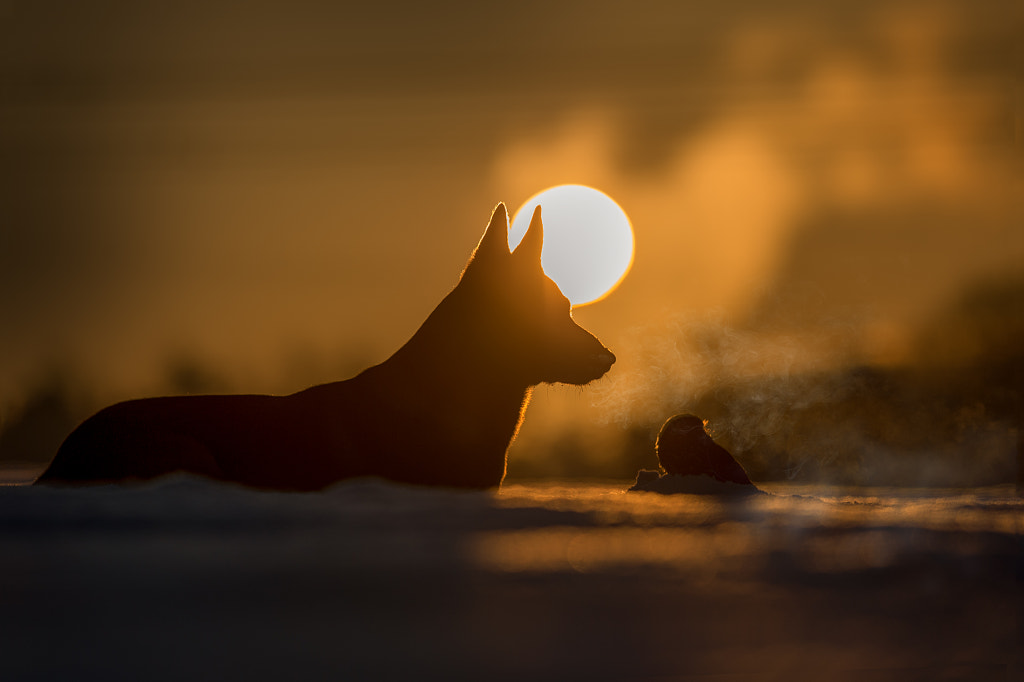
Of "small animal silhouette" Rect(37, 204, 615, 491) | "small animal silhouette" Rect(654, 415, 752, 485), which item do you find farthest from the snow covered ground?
"small animal silhouette" Rect(654, 415, 752, 485)

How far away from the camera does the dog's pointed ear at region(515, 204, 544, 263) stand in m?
9.64

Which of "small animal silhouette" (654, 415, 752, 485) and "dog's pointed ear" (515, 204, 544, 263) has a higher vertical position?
"dog's pointed ear" (515, 204, 544, 263)

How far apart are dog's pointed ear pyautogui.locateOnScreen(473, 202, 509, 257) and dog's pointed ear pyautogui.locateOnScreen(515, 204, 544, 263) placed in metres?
0.16

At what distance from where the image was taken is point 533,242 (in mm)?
9672

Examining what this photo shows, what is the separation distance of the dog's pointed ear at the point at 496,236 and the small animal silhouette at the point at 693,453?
139 inches

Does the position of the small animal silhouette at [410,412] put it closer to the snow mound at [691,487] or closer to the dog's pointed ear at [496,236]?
the dog's pointed ear at [496,236]

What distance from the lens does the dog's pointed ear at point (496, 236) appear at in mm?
9547

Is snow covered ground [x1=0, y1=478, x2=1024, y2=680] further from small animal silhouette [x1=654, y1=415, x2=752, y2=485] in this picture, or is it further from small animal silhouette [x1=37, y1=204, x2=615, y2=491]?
small animal silhouette [x1=654, y1=415, x2=752, y2=485]

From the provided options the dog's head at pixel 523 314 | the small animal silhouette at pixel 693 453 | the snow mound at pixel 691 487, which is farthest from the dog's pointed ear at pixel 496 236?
the small animal silhouette at pixel 693 453

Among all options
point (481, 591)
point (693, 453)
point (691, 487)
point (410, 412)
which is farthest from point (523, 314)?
point (481, 591)

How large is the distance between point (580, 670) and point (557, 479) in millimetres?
9778

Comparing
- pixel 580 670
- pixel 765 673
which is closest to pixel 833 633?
pixel 765 673

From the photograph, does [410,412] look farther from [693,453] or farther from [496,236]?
[693,453]

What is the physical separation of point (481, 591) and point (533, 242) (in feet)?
16.8
